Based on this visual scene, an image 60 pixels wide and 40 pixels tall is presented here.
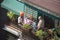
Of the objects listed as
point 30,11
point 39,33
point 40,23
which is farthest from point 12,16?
point 39,33

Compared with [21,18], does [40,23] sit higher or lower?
lower

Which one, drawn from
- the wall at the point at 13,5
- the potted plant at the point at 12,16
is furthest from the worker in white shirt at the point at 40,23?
the potted plant at the point at 12,16

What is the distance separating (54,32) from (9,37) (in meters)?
1.96

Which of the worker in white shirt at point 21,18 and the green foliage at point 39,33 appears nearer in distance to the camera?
the green foliage at point 39,33

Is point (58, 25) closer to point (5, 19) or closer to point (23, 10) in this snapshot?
point (23, 10)

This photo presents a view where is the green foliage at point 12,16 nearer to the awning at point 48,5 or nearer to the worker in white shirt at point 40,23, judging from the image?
the awning at point 48,5

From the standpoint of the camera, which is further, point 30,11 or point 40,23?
point 30,11

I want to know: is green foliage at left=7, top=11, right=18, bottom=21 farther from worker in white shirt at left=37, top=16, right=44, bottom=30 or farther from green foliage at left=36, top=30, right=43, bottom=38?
green foliage at left=36, top=30, right=43, bottom=38

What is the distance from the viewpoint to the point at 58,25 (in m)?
10.3

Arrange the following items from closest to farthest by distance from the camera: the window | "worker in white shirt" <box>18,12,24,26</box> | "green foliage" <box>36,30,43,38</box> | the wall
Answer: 1. "green foliage" <box>36,30,43,38</box>
2. the window
3. "worker in white shirt" <box>18,12,24,26</box>
4. the wall

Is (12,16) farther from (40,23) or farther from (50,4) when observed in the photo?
(50,4)

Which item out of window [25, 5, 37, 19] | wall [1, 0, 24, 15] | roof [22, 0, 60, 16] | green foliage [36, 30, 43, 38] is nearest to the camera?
roof [22, 0, 60, 16]

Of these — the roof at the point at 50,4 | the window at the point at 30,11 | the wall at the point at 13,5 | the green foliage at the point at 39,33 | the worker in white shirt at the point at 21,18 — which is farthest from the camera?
the wall at the point at 13,5

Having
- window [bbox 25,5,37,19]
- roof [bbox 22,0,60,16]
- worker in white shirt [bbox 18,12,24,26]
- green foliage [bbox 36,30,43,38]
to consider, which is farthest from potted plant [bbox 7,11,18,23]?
green foliage [bbox 36,30,43,38]
